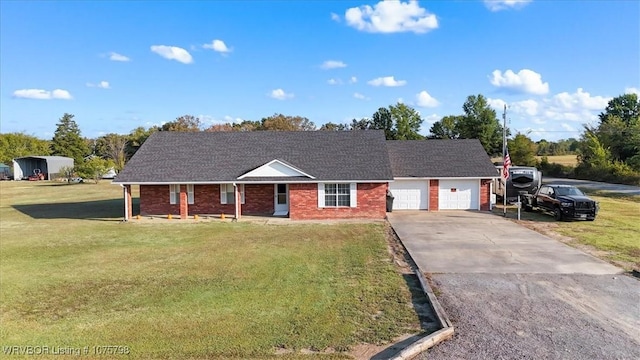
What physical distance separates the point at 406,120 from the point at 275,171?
46381 millimetres

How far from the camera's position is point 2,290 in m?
10.5

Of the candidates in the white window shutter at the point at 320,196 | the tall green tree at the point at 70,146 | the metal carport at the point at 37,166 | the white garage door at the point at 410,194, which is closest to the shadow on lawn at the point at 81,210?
the white window shutter at the point at 320,196

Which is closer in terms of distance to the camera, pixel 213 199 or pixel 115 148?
pixel 213 199

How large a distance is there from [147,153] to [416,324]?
21.1 meters

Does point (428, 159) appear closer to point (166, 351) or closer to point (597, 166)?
point (166, 351)

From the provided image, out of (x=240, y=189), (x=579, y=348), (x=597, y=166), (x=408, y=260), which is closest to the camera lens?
(x=579, y=348)

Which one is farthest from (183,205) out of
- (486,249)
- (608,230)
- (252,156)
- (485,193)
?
(608,230)

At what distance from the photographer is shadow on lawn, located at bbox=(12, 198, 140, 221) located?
928 inches

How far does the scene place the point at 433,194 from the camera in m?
24.1

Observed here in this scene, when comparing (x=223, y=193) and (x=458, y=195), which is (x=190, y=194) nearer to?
(x=223, y=193)

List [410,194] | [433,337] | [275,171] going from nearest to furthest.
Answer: [433,337] → [275,171] → [410,194]

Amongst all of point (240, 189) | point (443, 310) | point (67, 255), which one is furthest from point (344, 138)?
point (443, 310)

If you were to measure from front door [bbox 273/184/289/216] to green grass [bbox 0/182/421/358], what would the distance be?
498 cm

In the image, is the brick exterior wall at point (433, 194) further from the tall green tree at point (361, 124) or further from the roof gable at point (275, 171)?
the tall green tree at point (361, 124)
